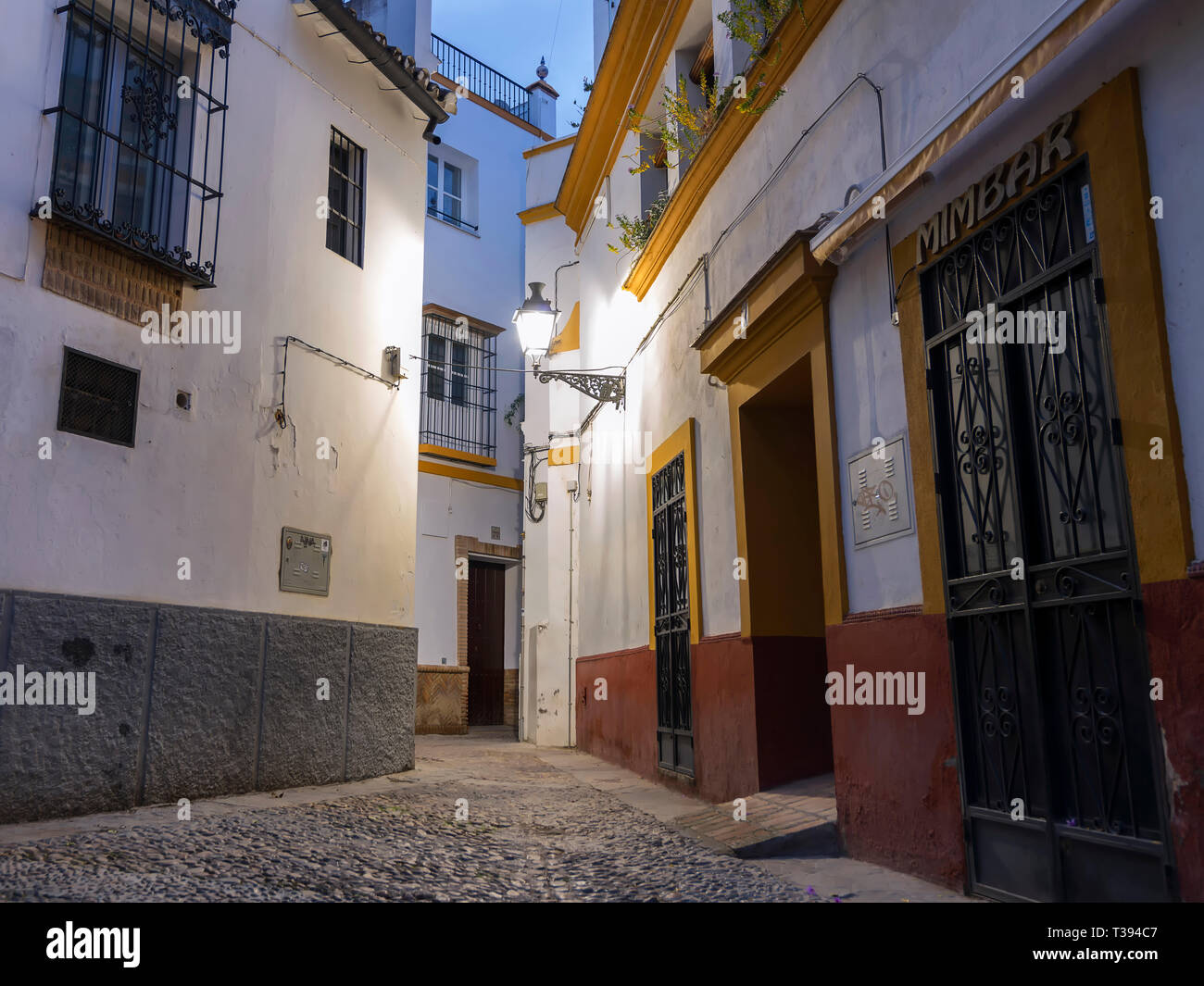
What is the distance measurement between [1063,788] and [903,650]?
1.00 m

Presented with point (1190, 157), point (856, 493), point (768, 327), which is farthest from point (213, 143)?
point (1190, 157)

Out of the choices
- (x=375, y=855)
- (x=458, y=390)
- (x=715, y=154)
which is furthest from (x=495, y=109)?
(x=375, y=855)

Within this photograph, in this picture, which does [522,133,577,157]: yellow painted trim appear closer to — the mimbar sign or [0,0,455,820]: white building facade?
[0,0,455,820]: white building facade

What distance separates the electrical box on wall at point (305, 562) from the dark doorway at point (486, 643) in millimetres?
7560

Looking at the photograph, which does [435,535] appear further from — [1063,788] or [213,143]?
[1063,788]

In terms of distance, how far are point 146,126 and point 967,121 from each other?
553 centimetres

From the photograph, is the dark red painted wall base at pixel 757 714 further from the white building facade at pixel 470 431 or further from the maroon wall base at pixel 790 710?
the white building facade at pixel 470 431

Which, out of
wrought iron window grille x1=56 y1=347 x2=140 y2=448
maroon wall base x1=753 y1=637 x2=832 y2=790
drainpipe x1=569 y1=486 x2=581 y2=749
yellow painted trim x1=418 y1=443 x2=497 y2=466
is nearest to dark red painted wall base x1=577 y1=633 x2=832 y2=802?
maroon wall base x1=753 y1=637 x2=832 y2=790

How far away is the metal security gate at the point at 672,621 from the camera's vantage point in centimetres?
769

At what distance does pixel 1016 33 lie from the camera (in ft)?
12.1

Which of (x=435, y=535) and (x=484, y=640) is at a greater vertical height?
(x=435, y=535)

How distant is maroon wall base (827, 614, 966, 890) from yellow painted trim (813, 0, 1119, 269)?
1.70 metres

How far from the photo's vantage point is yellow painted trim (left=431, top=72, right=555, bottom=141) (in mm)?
17078
